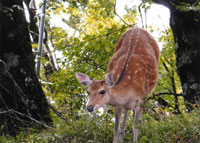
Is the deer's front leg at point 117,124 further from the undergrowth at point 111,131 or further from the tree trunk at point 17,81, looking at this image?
the tree trunk at point 17,81

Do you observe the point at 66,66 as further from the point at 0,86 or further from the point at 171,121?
the point at 171,121

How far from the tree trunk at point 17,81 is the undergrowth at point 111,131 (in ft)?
2.99

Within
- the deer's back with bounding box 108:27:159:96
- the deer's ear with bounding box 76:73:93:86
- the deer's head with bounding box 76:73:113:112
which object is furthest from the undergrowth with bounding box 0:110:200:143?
the deer's back with bounding box 108:27:159:96

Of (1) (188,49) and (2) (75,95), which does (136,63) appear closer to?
(2) (75,95)

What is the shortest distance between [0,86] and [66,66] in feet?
8.22

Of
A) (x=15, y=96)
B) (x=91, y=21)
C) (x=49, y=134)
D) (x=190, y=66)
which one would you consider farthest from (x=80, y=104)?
(x=91, y=21)

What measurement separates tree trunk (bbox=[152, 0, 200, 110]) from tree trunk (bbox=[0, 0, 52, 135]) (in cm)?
308

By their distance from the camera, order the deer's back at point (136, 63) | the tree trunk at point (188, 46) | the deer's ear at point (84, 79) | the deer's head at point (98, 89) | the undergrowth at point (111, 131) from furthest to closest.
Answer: the tree trunk at point (188, 46) → the deer's back at point (136, 63) → the deer's ear at point (84, 79) → the deer's head at point (98, 89) → the undergrowth at point (111, 131)

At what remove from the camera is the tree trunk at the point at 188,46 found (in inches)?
287

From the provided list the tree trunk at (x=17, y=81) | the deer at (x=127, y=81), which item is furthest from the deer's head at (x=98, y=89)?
the tree trunk at (x=17, y=81)

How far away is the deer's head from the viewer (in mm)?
4845

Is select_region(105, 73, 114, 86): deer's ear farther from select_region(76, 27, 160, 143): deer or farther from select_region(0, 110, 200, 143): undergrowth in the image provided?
select_region(0, 110, 200, 143): undergrowth

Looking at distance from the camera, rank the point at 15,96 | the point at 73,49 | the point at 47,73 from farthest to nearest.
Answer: the point at 47,73 → the point at 73,49 → the point at 15,96

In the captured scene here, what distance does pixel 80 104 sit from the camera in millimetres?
5867
